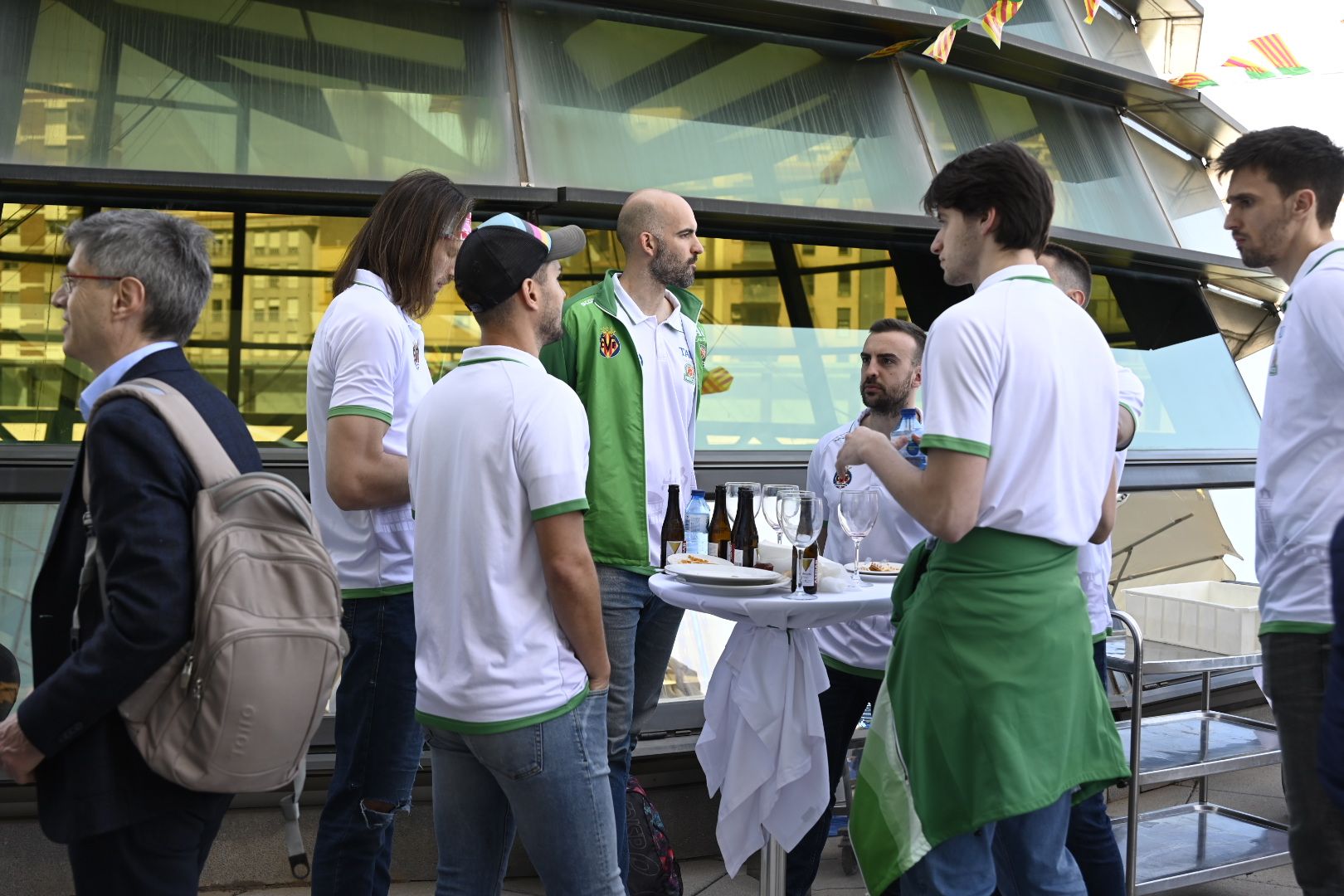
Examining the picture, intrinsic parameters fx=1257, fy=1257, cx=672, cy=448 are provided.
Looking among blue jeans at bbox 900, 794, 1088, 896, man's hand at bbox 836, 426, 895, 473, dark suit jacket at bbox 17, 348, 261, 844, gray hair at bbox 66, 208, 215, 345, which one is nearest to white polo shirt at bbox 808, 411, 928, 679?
man's hand at bbox 836, 426, 895, 473

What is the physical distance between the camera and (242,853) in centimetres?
469

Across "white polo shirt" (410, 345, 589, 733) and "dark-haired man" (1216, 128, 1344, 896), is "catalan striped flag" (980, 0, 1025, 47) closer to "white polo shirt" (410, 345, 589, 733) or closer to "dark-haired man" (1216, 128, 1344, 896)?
"dark-haired man" (1216, 128, 1344, 896)

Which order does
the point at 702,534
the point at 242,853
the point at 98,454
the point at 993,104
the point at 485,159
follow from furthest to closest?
the point at 993,104 < the point at 485,159 < the point at 242,853 < the point at 702,534 < the point at 98,454

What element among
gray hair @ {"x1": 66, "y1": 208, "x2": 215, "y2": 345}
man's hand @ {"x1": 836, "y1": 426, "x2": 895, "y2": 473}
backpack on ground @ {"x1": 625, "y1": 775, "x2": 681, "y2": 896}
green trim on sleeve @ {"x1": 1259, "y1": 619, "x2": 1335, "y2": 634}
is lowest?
backpack on ground @ {"x1": 625, "y1": 775, "x2": 681, "y2": 896}

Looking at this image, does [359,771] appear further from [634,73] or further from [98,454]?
[634,73]

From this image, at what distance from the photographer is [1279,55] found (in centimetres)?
722

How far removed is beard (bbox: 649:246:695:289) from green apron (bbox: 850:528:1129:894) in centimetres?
188

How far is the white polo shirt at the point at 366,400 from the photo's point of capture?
346cm

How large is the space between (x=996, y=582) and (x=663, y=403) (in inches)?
71.1

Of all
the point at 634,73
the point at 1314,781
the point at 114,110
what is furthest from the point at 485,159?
the point at 1314,781

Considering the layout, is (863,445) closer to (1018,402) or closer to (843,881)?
(1018,402)

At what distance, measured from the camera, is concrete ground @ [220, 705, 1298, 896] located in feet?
16.0

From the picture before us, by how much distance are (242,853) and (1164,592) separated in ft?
13.5

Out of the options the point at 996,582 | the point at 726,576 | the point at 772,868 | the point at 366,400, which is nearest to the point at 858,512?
the point at 726,576
